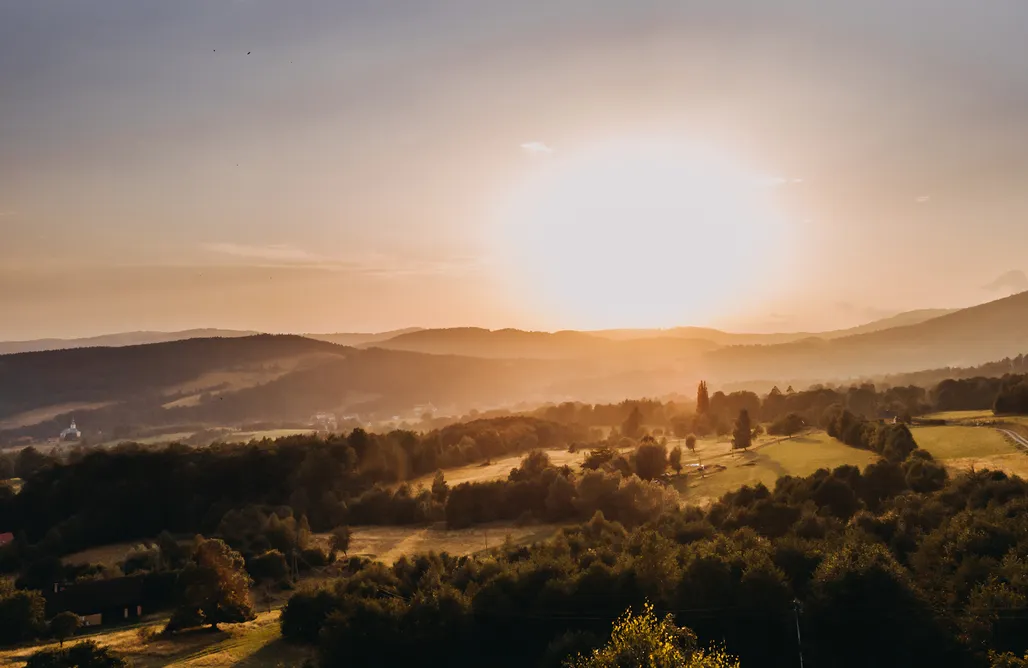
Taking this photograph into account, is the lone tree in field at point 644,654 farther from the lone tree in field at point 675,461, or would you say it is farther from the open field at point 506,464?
the open field at point 506,464

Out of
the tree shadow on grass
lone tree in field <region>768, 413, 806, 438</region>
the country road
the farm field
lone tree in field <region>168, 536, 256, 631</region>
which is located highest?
the country road

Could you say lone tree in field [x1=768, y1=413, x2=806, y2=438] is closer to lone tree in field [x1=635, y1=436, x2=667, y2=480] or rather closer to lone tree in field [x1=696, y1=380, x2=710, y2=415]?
lone tree in field [x1=635, y1=436, x2=667, y2=480]

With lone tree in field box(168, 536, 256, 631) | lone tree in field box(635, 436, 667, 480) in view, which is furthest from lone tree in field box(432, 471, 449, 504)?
lone tree in field box(168, 536, 256, 631)

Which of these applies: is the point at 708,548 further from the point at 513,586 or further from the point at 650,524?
the point at 650,524

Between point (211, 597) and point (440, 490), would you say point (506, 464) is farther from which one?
point (211, 597)

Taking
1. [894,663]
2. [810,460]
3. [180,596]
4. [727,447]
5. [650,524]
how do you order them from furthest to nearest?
[727,447] → [810,460] → [650,524] → [180,596] → [894,663]

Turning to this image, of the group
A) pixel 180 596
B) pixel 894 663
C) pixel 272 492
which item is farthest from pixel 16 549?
pixel 894 663

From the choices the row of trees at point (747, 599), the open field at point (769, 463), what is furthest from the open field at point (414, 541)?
the row of trees at point (747, 599)
